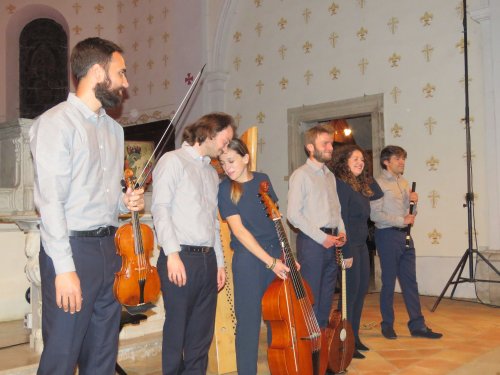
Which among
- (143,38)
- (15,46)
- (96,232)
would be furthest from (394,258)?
(15,46)

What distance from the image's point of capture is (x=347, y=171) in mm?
4133

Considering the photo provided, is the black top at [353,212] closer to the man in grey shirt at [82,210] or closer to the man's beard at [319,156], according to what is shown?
the man's beard at [319,156]

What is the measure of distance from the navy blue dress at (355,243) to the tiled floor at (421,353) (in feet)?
1.28

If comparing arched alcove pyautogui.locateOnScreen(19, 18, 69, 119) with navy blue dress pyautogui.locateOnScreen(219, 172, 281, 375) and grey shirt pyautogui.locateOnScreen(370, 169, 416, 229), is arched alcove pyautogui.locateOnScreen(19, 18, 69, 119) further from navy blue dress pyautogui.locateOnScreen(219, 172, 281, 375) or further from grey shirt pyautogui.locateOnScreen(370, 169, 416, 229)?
navy blue dress pyautogui.locateOnScreen(219, 172, 281, 375)

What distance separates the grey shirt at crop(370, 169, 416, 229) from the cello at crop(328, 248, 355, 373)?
3.65 feet

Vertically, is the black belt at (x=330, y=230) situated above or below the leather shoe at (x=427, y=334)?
above

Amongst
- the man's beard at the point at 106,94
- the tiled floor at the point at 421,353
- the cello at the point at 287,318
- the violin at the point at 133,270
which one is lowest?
the tiled floor at the point at 421,353

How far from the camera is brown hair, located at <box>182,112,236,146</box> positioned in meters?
2.80

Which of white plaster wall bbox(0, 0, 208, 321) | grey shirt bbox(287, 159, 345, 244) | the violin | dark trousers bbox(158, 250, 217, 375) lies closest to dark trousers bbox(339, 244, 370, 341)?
grey shirt bbox(287, 159, 345, 244)

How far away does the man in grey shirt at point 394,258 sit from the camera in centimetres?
451

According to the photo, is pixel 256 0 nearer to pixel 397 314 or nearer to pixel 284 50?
pixel 284 50

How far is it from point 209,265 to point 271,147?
6.01 metres

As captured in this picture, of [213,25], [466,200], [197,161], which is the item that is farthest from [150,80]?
[197,161]

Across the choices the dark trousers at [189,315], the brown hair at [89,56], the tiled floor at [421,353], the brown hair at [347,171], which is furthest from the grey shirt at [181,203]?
the brown hair at [347,171]
